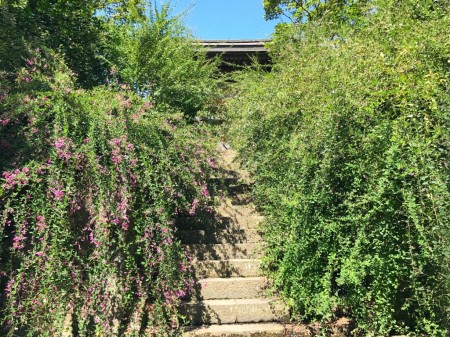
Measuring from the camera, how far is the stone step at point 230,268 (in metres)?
3.92

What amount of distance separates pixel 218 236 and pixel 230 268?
514 mm

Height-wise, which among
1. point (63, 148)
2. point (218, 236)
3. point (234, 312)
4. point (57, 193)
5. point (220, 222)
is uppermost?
point (63, 148)

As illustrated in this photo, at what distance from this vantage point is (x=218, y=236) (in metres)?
4.34

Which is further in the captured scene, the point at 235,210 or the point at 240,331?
the point at 235,210

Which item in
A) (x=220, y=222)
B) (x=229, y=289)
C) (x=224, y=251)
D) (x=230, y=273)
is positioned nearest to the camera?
(x=229, y=289)

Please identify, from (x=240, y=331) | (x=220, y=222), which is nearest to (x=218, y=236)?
(x=220, y=222)

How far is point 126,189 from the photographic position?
3221 millimetres

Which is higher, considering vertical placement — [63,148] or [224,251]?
[63,148]

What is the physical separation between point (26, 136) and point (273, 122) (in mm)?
2868

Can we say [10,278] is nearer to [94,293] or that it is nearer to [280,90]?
[94,293]

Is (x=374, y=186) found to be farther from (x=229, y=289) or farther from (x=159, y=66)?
(x=159, y=66)

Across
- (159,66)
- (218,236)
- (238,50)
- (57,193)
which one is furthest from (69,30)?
(238,50)

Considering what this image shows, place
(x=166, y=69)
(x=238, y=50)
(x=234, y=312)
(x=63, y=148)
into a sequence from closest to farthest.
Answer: (x=63, y=148), (x=234, y=312), (x=166, y=69), (x=238, y=50)

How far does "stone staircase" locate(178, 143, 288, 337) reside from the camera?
3.44 m
